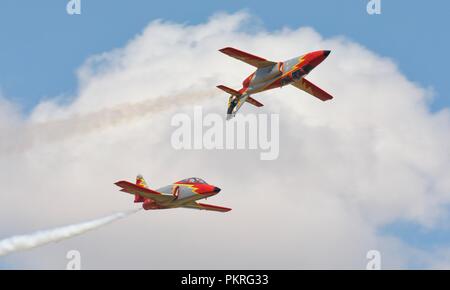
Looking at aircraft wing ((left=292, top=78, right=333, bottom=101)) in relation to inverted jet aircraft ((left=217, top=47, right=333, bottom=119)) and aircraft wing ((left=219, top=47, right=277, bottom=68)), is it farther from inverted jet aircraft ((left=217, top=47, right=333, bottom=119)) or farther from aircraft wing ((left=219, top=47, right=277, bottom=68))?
aircraft wing ((left=219, top=47, right=277, bottom=68))

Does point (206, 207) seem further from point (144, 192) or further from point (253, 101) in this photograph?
point (253, 101)

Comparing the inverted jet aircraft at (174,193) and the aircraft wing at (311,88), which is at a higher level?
the aircraft wing at (311,88)

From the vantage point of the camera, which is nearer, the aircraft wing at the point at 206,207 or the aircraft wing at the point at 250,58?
the aircraft wing at the point at 250,58

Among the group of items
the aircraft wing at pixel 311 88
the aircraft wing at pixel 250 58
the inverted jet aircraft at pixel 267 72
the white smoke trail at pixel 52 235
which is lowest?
the white smoke trail at pixel 52 235

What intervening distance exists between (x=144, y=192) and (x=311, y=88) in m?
24.3

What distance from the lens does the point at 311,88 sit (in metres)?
106

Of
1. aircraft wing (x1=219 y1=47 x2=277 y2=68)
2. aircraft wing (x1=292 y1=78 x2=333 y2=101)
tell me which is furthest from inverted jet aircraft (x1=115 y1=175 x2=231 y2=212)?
aircraft wing (x1=292 y1=78 x2=333 y2=101)

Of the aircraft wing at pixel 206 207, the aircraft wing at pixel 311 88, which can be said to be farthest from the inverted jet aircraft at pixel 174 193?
the aircraft wing at pixel 311 88

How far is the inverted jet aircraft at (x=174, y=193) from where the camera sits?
88.8 m

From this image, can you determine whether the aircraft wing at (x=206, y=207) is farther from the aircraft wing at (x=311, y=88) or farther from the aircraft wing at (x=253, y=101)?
the aircraft wing at (x=311, y=88)

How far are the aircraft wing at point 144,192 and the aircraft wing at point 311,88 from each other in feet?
70.2
